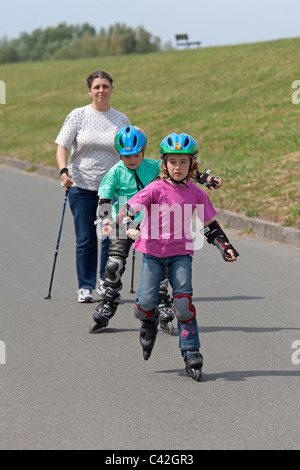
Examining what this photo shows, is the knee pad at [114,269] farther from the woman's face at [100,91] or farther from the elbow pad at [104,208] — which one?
the woman's face at [100,91]

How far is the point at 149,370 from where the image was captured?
Answer: 5.87 metres

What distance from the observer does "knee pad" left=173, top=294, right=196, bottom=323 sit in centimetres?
564

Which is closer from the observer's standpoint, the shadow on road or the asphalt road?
the asphalt road

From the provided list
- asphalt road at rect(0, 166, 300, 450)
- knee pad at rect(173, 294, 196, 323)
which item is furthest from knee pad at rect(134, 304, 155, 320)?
asphalt road at rect(0, 166, 300, 450)

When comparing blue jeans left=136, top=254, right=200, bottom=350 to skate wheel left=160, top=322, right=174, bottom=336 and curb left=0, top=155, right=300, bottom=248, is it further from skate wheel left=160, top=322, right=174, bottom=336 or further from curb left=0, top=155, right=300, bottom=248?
curb left=0, top=155, right=300, bottom=248

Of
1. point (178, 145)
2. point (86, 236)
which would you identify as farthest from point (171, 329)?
point (178, 145)

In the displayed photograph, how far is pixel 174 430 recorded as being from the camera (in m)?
4.65

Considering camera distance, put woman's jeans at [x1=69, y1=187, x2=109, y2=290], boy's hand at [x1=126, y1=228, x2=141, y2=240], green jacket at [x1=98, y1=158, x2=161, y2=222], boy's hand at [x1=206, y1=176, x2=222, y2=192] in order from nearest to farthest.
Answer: boy's hand at [x1=126, y1=228, x2=141, y2=240], boy's hand at [x1=206, y1=176, x2=222, y2=192], green jacket at [x1=98, y1=158, x2=161, y2=222], woman's jeans at [x1=69, y1=187, x2=109, y2=290]

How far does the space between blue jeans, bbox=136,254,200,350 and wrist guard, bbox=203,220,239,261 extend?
0.20 meters

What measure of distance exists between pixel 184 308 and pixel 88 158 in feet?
8.73

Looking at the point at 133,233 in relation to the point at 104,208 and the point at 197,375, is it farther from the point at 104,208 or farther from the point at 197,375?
the point at 104,208

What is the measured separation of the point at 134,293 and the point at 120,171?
1.98 meters

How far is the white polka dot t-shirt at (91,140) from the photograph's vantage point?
780cm

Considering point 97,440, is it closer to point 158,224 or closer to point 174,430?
point 174,430
